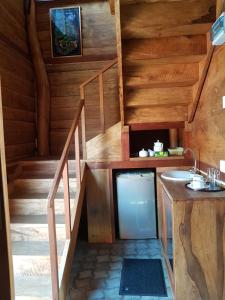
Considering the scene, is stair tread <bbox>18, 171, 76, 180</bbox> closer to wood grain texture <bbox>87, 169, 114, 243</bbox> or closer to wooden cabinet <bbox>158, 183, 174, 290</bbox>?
wood grain texture <bbox>87, 169, 114, 243</bbox>

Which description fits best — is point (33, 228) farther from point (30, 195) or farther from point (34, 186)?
point (34, 186)

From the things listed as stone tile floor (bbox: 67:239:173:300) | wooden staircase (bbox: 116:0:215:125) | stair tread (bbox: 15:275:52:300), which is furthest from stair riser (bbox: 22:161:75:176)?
stair tread (bbox: 15:275:52:300)

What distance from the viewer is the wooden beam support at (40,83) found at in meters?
3.91

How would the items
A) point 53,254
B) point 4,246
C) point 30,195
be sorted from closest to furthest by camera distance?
point 4,246 < point 53,254 < point 30,195

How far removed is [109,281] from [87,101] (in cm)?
267

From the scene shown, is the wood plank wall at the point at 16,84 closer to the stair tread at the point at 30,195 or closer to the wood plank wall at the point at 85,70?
the wood plank wall at the point at 85,70

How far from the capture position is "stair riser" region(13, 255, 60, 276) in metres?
2.14

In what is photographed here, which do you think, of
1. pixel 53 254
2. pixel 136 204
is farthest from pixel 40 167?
pixel 53 254

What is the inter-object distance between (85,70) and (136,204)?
7.39ft

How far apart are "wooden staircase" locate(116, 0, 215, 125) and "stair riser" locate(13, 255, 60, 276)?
173 cm

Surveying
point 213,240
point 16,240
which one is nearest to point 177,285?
point 213,240

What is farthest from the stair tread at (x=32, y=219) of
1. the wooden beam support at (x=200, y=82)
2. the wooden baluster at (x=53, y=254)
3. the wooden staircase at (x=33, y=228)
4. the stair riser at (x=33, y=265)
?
the wooden beam support at (x=200, y=82)

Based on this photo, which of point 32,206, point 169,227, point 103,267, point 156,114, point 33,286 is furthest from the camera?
point 156,114

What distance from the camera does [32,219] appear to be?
261 centimetres
